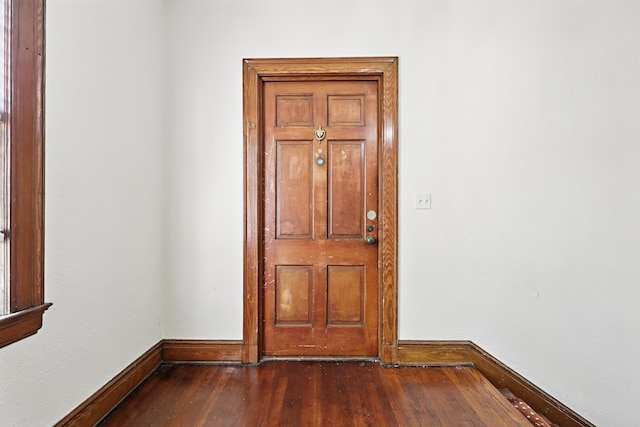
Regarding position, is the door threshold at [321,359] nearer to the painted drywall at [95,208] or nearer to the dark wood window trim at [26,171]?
the painted drywall at [95,208]

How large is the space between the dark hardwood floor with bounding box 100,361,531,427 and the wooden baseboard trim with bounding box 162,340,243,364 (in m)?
0.07

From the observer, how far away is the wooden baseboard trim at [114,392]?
165 centimetres

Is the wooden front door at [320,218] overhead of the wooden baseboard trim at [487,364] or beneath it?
overhead

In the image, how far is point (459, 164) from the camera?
95.4 inches

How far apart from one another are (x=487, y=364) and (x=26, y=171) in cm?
260

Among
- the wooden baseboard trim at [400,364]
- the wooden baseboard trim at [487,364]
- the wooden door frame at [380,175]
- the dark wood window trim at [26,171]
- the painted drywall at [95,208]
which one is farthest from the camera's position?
the wooden door frame at [380,175]

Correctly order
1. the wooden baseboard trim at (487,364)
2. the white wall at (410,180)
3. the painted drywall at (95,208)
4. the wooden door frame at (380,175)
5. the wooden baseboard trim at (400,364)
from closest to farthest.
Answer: the painted drywall at (95,208) < the white wall at (410,180) < the wooden baseboard trim at (400,364) < the wooden baseboard trim at (487,364) < the wooden door frame at (380,175)

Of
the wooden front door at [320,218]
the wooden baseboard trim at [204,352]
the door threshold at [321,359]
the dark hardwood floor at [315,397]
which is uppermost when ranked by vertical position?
the wooden front door at [320,218]

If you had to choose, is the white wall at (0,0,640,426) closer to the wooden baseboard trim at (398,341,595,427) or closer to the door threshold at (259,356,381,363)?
the wooden baseboard trim at (398,341,595,427)

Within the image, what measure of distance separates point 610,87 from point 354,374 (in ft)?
6.79

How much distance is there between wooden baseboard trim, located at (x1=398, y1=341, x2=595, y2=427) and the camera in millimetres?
1908

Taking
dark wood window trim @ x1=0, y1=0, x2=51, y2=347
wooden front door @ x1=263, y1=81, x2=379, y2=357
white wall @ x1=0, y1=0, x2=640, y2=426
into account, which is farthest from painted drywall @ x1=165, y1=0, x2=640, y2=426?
dark wood window trim @ x1=0, y1=0, x2=51, y2=347

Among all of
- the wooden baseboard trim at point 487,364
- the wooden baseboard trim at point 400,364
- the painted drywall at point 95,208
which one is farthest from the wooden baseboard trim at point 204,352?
the wooden baseboard trim at point 487,364

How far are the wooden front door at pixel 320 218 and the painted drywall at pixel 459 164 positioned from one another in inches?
8.4
